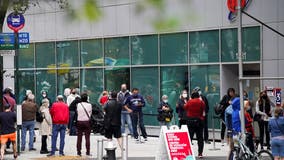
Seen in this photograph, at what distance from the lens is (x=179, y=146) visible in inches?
518

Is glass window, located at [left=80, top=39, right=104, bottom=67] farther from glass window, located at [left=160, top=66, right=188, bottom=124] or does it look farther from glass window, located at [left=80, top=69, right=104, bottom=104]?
glass window, located at [left=160, top=66, right=188, bottom=124]

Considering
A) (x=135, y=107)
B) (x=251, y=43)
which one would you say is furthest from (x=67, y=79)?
(x=251, y=43)

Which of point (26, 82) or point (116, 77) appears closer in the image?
point (116, 77)

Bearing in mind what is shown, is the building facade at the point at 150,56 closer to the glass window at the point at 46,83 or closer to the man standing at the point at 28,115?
the glass window at the point at 46,83

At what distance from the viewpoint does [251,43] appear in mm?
20109

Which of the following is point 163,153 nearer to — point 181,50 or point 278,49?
point 278,49

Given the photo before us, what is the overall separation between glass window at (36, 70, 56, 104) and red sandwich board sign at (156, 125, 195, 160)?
14983 mm

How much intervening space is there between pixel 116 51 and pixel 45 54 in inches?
180

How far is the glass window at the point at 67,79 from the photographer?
87.2 ft

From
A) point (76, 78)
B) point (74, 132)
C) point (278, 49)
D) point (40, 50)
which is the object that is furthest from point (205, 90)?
point (40, 50)

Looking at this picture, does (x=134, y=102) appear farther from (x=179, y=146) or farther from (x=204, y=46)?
(x=179, y=146)

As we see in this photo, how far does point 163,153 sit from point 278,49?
7.55 metres

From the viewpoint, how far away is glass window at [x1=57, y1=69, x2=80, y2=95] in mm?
26594

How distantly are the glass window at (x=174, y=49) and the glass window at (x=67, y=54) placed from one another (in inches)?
191
